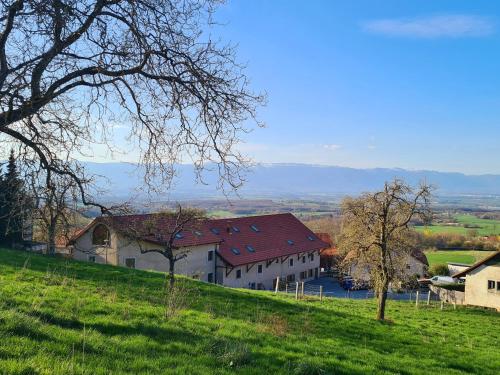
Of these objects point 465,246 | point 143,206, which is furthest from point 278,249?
point 465,246

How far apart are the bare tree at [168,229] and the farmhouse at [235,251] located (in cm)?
78

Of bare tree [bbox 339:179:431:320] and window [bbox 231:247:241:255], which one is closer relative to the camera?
bare tree [bbox 339:179:431:320]

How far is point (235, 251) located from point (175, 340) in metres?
35.2

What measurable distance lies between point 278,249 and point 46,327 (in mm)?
41455

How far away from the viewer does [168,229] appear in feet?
102

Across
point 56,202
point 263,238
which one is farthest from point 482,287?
point 56,202

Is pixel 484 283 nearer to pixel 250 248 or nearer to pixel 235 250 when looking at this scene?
pixel 250 248

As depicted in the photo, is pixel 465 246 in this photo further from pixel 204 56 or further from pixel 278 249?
pixel 204 56

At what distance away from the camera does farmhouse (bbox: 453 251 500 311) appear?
1556 inches

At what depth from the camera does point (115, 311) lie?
9039mm

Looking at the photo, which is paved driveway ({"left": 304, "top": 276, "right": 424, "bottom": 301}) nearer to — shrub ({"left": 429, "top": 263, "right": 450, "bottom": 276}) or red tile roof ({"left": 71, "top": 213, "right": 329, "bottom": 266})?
red tile roof ({"left": 71, "top": 213, "right": 329, "bottom": 266})

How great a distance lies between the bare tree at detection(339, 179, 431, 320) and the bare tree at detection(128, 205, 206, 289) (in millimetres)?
8422

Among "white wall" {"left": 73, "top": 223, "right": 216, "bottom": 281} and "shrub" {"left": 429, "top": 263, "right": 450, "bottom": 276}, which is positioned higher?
"white wall" {"left": 73, "top": 223, "right": 216, "bottom": 281}

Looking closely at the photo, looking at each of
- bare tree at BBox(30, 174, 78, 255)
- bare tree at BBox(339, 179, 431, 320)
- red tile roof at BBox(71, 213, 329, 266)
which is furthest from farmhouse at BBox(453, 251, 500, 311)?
bare tree at BBox(30, 174, 78, 255)
